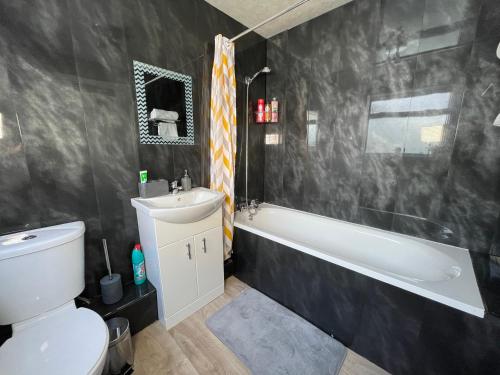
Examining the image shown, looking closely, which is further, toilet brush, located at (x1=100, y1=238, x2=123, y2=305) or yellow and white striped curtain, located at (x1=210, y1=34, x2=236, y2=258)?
yellow and white striped curtain, located at (x1=210, y1=34, x2=236, y2=258)

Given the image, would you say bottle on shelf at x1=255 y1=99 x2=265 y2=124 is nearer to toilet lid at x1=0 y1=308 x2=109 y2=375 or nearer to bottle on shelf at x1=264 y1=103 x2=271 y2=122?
bottle on shelf at x1=264 y1=103 x2=271 y2=122

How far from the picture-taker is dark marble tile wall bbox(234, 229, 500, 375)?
932 mm

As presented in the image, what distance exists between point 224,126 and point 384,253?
5.85 feet

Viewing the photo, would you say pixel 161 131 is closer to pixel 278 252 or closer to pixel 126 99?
pixel 126 99

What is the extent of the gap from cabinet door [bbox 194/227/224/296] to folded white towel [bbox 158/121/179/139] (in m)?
0.84

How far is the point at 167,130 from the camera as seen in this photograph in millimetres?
1672

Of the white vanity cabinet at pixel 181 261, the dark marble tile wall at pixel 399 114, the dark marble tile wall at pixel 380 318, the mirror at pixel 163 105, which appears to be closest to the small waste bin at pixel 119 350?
the white vanity cabinet at pixel 181 261

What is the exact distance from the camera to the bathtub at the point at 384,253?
1043mm

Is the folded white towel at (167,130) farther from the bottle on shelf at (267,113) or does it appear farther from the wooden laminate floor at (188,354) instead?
the wooden laminate floor at (188,354)

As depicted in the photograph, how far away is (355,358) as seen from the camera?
130 centimetres

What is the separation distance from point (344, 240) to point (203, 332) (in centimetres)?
146

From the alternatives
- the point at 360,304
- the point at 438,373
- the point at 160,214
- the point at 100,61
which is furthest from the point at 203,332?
the point at 100,61

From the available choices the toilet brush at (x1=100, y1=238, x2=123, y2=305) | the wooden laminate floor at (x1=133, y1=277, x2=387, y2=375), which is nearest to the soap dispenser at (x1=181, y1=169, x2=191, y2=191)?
the toilet brush at (x1=100, y1=238, x2=123, y2=305)

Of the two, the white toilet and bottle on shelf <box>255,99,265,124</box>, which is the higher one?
bottle on shelf <box>255,99,265,124</box>
